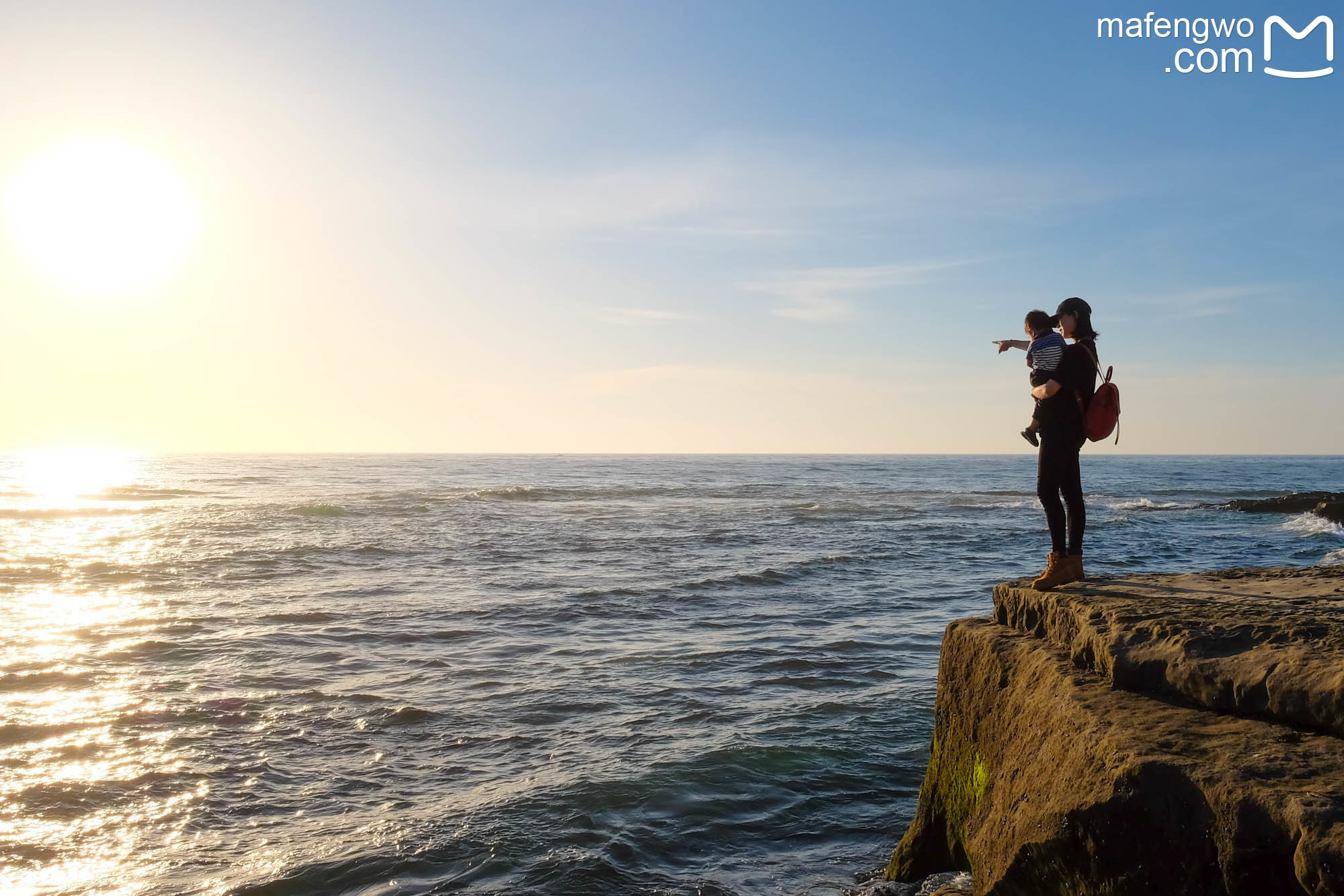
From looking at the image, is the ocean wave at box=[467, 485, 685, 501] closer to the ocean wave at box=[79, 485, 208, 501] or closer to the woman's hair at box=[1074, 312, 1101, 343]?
the ocean wave at box=[79, 485, 208, 501]

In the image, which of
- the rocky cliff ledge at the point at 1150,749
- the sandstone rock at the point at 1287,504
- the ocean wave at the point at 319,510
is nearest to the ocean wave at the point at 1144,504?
the sandstone rock at the point at 1287,504

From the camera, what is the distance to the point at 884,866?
16.5 ft

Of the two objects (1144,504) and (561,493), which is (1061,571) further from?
(561,493)

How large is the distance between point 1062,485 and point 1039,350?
879 mm

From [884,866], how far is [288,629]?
8.71 meters

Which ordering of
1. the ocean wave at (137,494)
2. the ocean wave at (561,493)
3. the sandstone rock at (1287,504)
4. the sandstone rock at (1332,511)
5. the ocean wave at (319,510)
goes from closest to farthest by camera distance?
the sandstone rock at (1332,511) → the ocean wave at (319,510) → the sandstone rock at (1287,504) → the ocean wave at (137,494) → the ocean wave at (561,493)

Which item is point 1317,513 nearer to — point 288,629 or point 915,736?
point 915,736

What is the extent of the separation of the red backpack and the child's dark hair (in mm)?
269

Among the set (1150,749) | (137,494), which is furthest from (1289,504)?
(137,494)

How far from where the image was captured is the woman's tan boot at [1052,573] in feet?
16.1

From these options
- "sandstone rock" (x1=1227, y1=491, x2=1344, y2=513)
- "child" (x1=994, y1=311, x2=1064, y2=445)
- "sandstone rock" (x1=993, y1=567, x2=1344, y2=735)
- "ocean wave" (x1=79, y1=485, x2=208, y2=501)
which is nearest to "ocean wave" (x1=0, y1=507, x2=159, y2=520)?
"ocean wave" (x1=79, y1=485, x2=208, y2=501)

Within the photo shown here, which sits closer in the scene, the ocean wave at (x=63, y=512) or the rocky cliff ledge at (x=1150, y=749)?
the rocky cliff ledge at (x=1150, y=749)

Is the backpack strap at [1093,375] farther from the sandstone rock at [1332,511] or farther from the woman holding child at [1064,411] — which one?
the sandstone rock at [1332,511]

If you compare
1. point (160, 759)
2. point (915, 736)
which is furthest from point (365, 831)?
point (915, 736)
